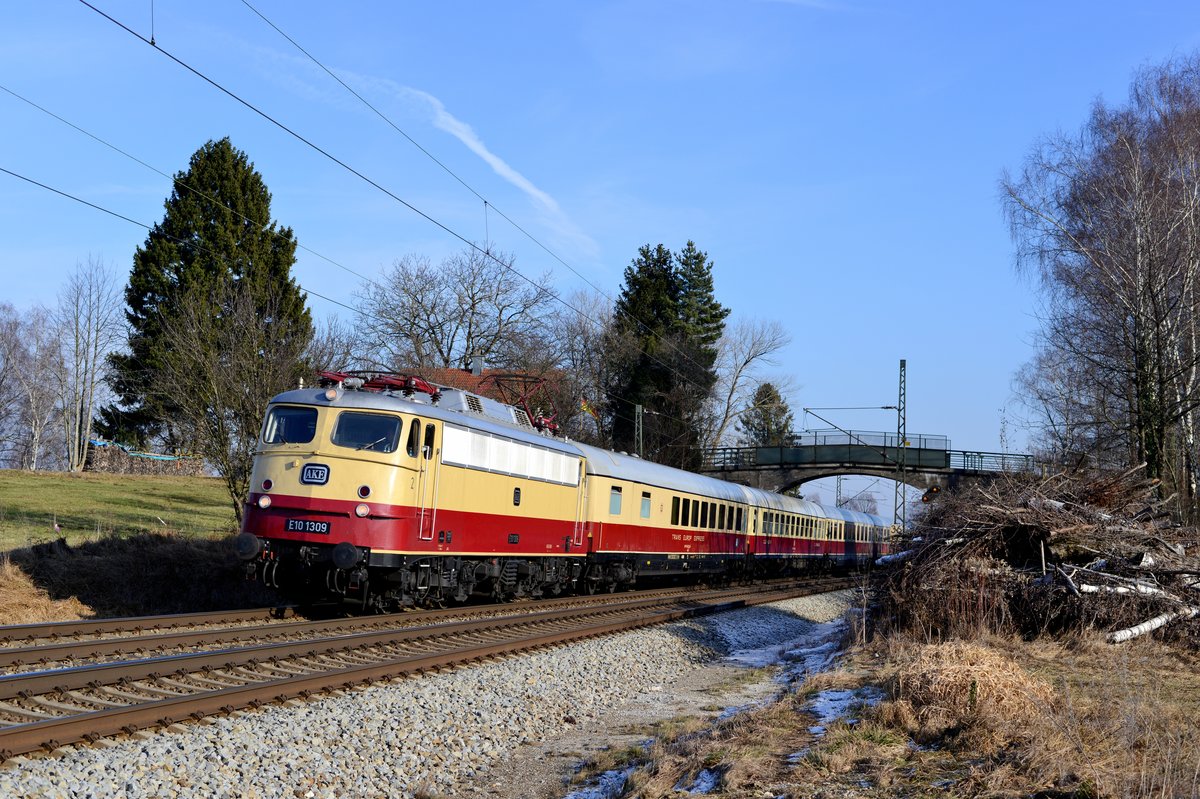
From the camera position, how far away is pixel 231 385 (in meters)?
23.4

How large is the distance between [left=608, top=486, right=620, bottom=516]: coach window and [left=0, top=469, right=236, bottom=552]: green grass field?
9.12 meters

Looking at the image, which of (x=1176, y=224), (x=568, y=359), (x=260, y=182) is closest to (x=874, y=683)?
(x=1176, y=224)

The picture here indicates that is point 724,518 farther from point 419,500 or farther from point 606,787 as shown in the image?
point 606,787

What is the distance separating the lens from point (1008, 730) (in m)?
7.25

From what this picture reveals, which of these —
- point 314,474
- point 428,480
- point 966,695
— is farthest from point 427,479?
point 966,695

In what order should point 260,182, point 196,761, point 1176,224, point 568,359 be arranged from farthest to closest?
point 568,359
point 260,182
point 1176,224
point 196,761

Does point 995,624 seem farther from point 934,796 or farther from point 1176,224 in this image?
point 1176,224

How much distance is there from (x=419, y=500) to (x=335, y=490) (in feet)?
4.07

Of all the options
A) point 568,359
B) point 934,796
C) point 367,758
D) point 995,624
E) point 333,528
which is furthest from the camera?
point 568,359

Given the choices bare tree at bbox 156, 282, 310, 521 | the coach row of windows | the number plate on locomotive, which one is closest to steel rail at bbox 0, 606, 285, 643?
the number plate on locomotive

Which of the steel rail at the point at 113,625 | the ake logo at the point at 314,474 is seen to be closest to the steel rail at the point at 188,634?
the steel rail at the point at 113,625

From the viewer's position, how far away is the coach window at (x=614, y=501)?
73.4 ft

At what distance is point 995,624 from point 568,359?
1921 inches

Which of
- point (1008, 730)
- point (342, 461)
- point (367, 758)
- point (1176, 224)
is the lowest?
point (367, 758)
